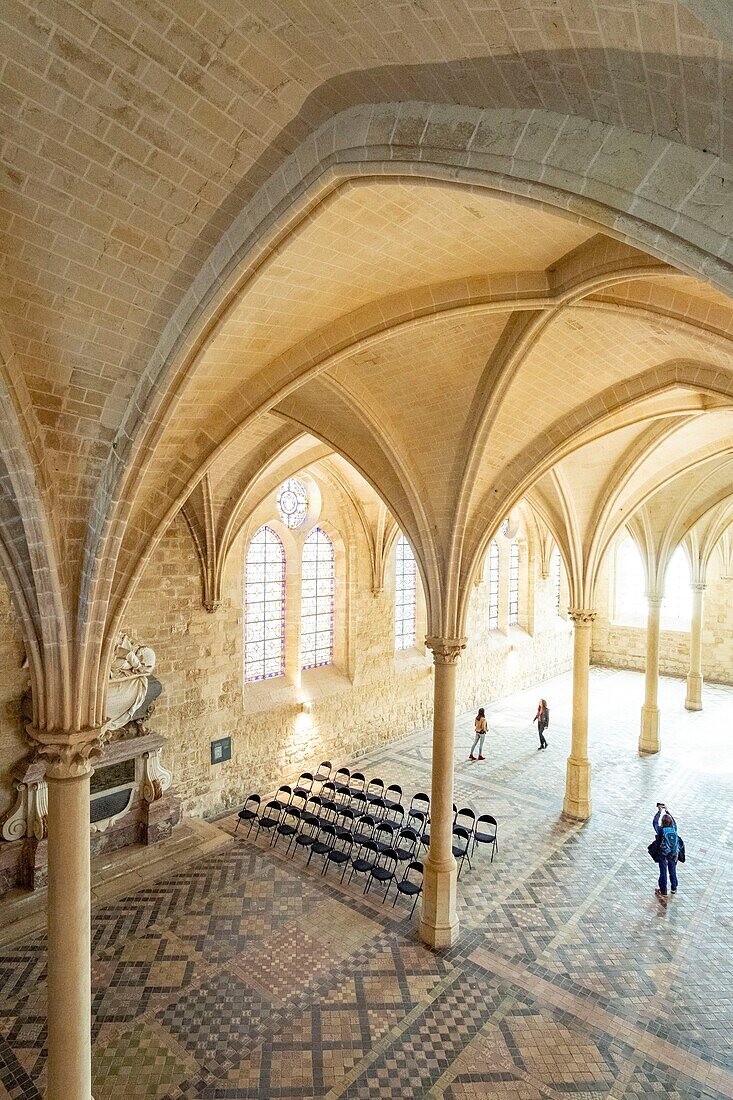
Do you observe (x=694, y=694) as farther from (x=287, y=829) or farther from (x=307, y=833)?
(x=287, y=829)

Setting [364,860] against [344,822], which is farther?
[344,822]

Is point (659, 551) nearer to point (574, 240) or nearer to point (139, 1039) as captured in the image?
point (574, 240)

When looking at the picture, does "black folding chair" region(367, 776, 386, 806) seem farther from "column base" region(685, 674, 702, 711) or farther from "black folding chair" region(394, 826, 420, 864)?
"column base" region(685, 674, 702, 711)

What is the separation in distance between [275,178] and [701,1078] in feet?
28.9

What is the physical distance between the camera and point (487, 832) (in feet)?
40.4

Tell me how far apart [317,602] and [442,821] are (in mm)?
7423

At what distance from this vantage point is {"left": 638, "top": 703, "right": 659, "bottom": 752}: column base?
16781 mm

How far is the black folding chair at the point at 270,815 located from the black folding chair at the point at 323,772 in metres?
1.02

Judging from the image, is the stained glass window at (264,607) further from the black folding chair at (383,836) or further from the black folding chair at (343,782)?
the black folding chair at (383,836)

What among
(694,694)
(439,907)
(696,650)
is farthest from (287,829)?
(694,694)

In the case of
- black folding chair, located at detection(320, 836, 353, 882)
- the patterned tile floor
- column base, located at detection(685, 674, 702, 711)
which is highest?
column base, located at detection(685, 674, 702, 711)

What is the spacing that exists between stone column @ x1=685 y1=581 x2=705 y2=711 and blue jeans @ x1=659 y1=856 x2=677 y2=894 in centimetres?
1123

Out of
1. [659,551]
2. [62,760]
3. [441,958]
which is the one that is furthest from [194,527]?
[659,551]

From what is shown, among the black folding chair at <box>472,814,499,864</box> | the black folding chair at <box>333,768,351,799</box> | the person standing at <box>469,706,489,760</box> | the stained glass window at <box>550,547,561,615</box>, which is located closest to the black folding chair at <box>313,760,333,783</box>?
the black folding chair at <box>333,768,351,799</box>
